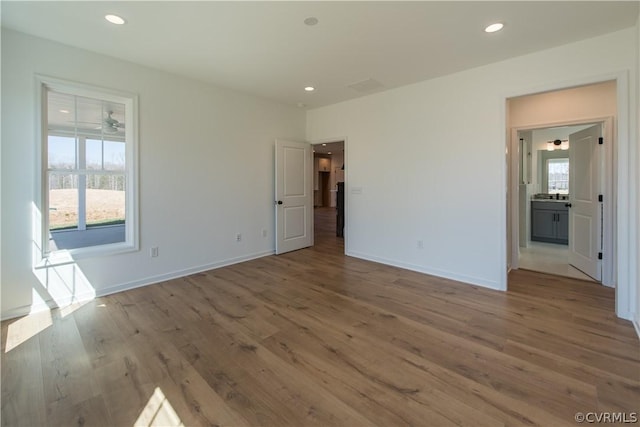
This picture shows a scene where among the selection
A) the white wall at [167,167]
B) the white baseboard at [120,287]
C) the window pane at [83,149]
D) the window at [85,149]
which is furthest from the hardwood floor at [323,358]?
the window pane at [83,149]

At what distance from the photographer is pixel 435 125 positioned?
3939mm

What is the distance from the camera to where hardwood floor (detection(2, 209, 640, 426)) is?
1608mm

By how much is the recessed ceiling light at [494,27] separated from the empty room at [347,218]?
0.30 feet

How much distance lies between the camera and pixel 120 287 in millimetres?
3459

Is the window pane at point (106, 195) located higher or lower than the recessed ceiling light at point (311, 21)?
lower

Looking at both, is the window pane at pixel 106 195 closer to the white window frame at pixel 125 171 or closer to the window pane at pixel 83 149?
the window pane at pixel 83 149

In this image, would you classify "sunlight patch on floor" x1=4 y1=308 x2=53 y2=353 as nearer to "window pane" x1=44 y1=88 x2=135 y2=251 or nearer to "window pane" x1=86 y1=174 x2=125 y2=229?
"window pane" x1=44 y1=88 x2=135 y2=251

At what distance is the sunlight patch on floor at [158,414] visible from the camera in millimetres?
1521

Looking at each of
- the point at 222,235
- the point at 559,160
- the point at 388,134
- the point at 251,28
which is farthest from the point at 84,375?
the point at 559,160

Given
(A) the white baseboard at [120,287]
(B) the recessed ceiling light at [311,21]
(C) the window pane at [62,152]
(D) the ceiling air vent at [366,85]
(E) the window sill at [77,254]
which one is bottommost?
(A) the white baseboard at [120,287]

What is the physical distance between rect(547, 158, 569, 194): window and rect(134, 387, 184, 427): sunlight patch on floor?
8386 mm

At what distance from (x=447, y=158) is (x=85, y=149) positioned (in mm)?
4618

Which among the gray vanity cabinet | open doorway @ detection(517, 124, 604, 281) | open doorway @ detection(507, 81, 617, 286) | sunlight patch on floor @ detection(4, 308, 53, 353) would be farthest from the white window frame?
the gray vanity cabinet

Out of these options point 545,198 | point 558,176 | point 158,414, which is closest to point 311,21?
point 158,414
